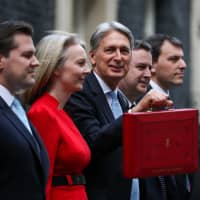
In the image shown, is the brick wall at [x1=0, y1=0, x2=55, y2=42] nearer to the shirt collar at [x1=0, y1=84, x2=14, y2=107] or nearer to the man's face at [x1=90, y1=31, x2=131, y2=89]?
the man's face at [x1=90, y1=31, x2=131, y2=89]

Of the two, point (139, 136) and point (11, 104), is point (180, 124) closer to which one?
point (139, 136)

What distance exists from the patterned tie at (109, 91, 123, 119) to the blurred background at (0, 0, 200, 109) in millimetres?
3737

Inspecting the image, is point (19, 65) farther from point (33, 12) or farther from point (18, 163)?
point (33, 12)

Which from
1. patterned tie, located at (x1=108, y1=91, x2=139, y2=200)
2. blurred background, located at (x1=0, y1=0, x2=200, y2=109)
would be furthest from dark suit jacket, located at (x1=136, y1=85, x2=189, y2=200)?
blurred background, located at (x1=0, y1=0, x2=200, y2=109)

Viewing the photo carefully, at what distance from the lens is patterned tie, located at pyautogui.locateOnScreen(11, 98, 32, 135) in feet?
17.5

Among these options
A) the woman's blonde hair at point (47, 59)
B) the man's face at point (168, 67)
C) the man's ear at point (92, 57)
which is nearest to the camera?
the woman's blonde hair at point (47, 59)

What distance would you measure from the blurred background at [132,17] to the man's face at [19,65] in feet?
14.9

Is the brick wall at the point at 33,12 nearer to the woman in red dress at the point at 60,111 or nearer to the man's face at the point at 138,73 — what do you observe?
the man's face at the point at 138,73

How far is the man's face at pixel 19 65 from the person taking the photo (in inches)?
208

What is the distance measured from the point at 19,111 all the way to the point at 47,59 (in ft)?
1.84

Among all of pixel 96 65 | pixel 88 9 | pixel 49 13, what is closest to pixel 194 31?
pixel 88 9

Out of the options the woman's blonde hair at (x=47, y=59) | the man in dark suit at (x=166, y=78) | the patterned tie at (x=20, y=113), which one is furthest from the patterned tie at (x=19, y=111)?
the man in dark suit at (x=166, y=78)

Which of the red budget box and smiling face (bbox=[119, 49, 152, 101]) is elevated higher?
smiling face (bbox=[119, 49, 152, 101])

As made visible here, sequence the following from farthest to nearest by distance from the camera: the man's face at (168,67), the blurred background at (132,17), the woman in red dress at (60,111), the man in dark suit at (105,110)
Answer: the blurred background at (132,17) < the man's face at (168,67) < the man in dark suit at (105,110) < the woman in red dress at (60,111)
